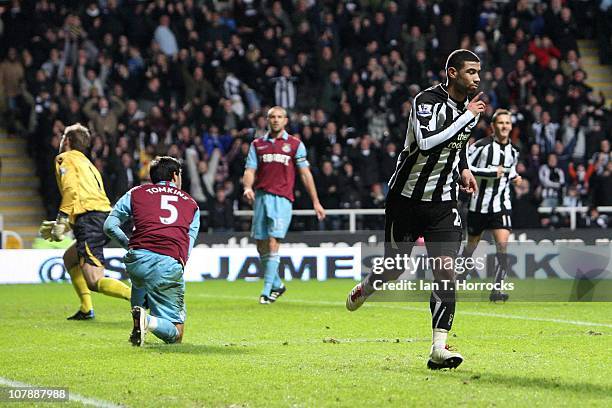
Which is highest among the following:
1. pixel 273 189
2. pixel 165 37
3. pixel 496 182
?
pixel 165 37

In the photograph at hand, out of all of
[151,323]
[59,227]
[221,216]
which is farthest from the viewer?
[221,216]

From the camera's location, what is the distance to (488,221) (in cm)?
1510

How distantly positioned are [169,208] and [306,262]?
1040cm

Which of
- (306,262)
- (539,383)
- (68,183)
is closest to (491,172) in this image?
(68,183)

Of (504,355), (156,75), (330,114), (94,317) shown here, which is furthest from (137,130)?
(504,355)

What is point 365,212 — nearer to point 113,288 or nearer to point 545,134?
point 545,134

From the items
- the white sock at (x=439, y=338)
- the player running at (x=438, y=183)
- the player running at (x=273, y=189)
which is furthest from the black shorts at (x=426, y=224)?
the player running at (x=273, y=189)

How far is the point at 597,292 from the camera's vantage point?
17.1 meters

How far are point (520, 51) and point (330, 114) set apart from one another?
4795mm

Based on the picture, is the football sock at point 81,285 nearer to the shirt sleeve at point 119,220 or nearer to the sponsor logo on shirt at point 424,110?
the shirt sleeve at point 119,220

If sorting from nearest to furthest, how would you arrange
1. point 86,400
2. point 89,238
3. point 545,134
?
point 86,400
point 89,238
point 545,134

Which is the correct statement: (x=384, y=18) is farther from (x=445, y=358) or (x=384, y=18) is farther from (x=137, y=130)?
(x=445, y=358)

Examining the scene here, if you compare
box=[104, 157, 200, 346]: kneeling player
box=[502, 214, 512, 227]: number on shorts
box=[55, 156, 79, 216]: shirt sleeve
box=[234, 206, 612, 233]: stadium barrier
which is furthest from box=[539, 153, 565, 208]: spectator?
box=[104, 157, 200, 346]: kneeling player

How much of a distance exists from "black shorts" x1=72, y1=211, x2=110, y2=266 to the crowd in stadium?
29.5 feet
